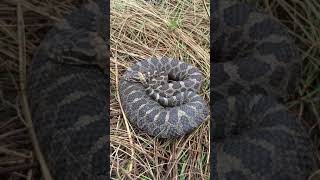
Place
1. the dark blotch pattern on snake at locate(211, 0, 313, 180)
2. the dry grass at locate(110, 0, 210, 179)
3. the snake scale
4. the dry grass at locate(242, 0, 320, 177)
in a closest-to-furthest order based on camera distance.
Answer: the dry grass at locate(110, 0, 210, 179), the snake scale, the dark blotch pattern on snake at locate(211, 0, 313, 180), the dry grass at locate(242, 0, 320, 177)

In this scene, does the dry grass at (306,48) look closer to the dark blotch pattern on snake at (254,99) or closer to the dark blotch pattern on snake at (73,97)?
the dark blotch pattern on snake at (254,99)

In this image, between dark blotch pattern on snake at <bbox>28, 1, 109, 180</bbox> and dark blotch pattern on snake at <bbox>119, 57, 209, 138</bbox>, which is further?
dark blotch pattern on snake at <bbox>28, 1, 109, 180</bbox>

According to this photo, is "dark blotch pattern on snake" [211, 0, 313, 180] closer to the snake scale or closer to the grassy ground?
the snake scale

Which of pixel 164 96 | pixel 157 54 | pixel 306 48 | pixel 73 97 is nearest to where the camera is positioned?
pixel 157 54

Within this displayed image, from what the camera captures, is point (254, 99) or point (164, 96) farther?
point (254, 99)

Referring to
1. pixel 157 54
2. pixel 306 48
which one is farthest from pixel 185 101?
pixel 306 48

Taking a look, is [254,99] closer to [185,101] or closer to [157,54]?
[185,101]

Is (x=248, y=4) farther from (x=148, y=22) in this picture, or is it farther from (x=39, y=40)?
(x=148, y=22)

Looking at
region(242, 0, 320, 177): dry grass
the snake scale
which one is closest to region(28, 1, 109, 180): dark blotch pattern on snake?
the snake scale

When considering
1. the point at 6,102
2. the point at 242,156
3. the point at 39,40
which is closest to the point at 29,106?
the point at 6,102
